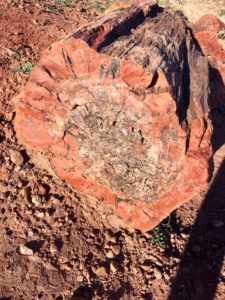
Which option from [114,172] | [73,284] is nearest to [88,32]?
[114,172]

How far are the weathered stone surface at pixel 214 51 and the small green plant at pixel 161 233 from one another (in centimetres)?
154

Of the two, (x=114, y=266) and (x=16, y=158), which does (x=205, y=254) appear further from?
(x=16, y=158)

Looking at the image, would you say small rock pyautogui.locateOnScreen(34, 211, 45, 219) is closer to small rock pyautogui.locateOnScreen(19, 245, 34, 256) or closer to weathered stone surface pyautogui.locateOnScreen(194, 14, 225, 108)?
small rock pyautogui.locateOnScreen(19, 245, 34, 256)

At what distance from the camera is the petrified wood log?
9.71 ft

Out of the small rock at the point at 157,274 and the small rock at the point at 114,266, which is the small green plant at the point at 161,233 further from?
the small rock at the point at 114,266

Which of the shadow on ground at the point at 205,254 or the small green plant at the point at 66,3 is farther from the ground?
the small green plant at the point at 66,3

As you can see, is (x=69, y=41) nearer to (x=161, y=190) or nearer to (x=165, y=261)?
(x=161, y=190)

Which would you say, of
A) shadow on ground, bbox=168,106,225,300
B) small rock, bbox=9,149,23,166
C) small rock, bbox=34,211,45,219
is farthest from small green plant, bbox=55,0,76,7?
small rock, bbox=34,211,45,219

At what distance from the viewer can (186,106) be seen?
3365 mm

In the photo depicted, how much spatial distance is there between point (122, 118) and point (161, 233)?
3.95 feet

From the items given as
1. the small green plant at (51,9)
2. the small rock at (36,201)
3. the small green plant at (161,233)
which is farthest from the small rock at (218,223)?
the small green plant at (51,9)

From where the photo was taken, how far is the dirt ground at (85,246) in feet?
10.3

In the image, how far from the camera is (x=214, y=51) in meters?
4.91

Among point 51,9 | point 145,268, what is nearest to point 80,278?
point 145,268
